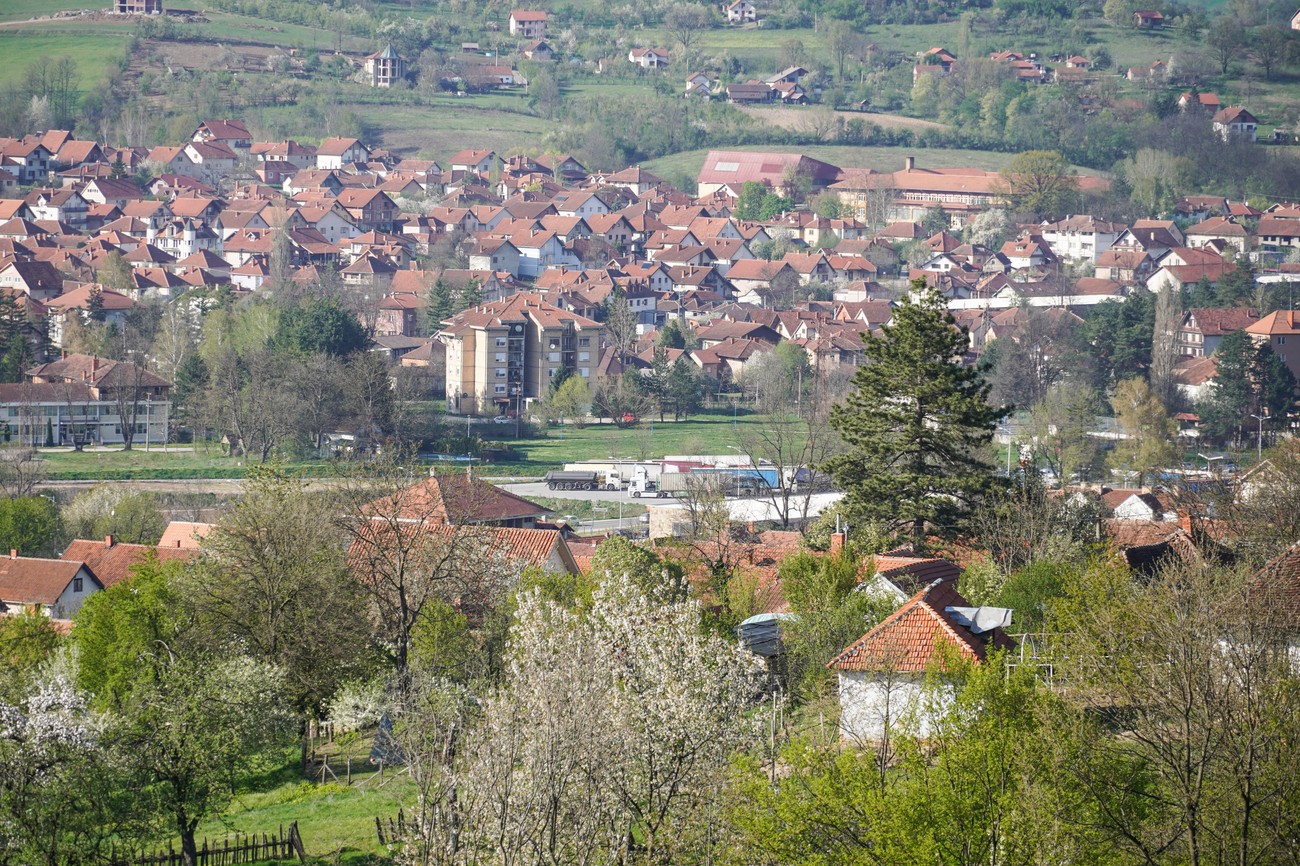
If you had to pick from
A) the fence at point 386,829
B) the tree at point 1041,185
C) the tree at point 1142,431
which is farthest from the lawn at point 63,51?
the fence at point 386,829

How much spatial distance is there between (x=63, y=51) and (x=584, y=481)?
254 ft

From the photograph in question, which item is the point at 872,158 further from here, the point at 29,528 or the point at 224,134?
the point at 29,528

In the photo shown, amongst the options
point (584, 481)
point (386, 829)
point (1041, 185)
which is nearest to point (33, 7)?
point (1041, 185)

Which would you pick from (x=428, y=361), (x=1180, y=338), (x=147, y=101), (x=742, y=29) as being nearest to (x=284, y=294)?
(x=428, y=361)

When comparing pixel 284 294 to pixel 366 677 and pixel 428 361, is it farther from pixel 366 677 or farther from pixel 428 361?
pixel 366 677

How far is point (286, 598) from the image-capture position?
2056cm

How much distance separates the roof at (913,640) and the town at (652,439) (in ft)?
0.26

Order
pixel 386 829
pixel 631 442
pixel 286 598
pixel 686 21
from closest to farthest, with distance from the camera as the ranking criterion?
pixel 386 829
pixel 286 598
pixel 631 442
pixel 686 21

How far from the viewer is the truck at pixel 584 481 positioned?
4944 centimetres

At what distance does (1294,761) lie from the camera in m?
11.9

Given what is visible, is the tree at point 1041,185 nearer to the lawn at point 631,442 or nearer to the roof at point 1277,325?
the roof at point 1277,325

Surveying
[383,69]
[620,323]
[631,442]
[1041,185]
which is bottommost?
[631,442]

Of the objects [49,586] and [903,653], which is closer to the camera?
[903,653]

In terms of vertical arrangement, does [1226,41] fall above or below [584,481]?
above
